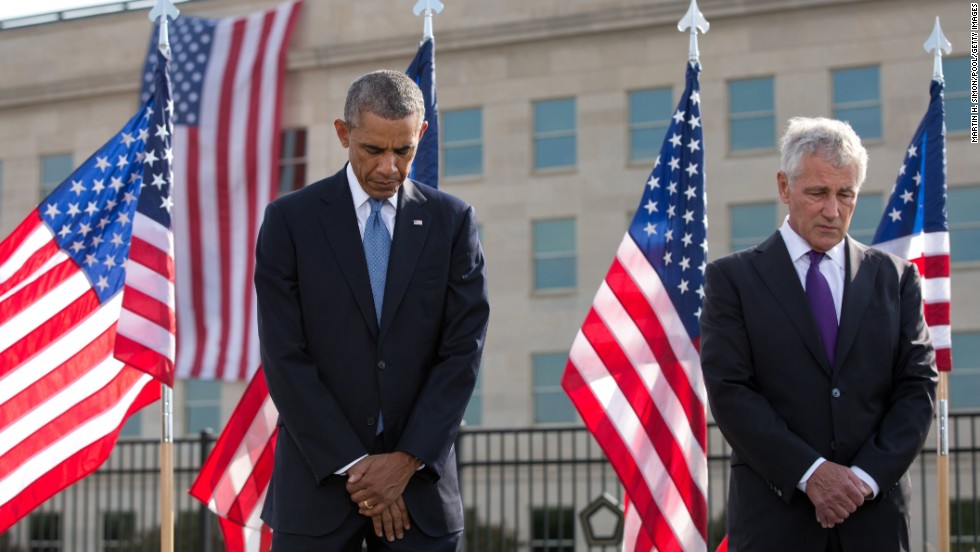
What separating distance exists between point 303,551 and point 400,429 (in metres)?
0.48

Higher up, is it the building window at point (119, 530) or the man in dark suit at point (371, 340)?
the man in dark suit at point (371, 340)

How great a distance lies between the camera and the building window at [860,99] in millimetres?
32188

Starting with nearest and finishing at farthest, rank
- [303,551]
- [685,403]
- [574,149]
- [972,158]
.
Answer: [303,551] < [685,403] < [972,158] < [574,149]

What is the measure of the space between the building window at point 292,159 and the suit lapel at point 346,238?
3195 centimetres

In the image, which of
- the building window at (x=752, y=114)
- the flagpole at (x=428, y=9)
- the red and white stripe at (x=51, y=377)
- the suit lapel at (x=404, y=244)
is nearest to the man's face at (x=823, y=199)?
the suit lapel at (x=404, y=244)

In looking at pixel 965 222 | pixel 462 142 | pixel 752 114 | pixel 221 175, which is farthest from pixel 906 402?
pixel 462 142

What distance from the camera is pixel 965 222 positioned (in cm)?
3181

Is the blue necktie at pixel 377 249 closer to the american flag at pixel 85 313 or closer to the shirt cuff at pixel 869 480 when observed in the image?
the shirt cuff at pixel 869 480

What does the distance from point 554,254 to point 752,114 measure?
5.82 metres

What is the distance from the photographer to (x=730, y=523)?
5.16 metres

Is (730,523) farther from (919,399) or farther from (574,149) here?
(574,149)

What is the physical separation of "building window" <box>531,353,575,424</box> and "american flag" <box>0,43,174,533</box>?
26.0m

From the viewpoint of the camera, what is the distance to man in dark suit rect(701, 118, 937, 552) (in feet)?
15.8

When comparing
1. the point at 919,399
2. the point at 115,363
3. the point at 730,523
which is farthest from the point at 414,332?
the point at 115,363
